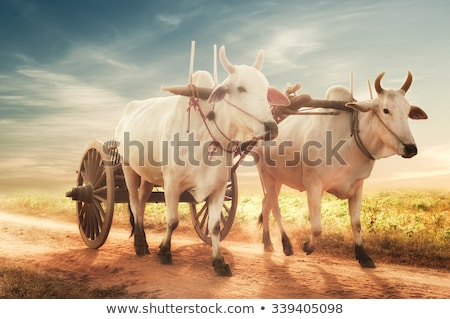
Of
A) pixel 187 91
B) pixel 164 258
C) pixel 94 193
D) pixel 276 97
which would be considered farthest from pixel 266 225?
pixel 187 91

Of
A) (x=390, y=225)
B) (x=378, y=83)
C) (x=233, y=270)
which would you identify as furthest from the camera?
(x=390, y=225)

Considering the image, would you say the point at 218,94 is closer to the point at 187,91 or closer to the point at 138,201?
the point at 187,91

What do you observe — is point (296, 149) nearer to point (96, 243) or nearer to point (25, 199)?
point (96, 243)

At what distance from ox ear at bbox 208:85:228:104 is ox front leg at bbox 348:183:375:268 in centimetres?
230

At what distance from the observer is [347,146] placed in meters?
5.86

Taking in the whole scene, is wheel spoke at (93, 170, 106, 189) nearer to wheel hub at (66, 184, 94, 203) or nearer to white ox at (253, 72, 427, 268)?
wheel hub at (66, 184, 94, 203)

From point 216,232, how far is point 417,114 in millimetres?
2603

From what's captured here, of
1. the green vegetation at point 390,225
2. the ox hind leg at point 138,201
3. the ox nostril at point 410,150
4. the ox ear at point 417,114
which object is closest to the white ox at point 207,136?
the ox hind leg at point 138,201

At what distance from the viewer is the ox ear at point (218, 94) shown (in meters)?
4.66

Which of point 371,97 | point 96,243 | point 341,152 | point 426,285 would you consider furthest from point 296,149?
point 96,243
